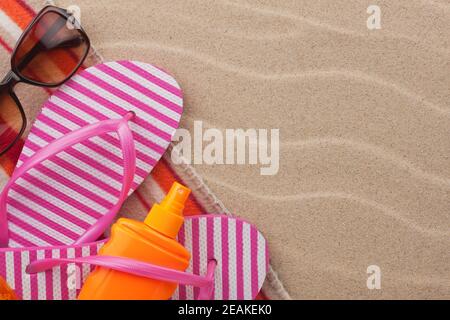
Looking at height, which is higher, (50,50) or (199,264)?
(50,50)

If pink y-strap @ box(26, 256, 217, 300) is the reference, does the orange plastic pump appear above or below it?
below

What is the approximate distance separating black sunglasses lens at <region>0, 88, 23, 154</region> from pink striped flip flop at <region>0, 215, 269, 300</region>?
0.14 m

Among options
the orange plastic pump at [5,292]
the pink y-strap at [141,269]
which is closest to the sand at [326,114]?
the pink y-strap at [141,269]

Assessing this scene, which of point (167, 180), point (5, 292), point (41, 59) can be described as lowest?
point (5, 292)

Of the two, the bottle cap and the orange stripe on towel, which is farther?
the orange stripe on towel

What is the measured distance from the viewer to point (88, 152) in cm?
69

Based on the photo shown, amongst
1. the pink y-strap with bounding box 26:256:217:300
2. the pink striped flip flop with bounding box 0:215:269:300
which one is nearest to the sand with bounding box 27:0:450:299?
the pink striped flip flop with bounding box 0:215:269:300

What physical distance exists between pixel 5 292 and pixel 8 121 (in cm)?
21

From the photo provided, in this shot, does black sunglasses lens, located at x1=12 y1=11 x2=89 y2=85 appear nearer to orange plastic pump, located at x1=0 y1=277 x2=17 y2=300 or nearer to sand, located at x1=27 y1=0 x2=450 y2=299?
sand, located at x1=27 y1=0 x2=450 y2=299

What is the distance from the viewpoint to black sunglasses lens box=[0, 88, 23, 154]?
68cm

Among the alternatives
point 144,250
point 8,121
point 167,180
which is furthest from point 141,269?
point 8,121

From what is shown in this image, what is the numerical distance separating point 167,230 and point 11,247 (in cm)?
23

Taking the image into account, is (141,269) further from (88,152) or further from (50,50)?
(50,50)
